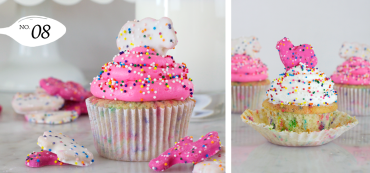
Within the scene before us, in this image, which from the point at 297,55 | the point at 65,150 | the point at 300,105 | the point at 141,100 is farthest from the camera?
the point at 297,55

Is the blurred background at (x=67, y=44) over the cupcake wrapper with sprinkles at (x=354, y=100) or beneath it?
over

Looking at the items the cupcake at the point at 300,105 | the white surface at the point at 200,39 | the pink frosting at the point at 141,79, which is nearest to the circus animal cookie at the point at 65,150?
the pink frosting at the point at 141,79

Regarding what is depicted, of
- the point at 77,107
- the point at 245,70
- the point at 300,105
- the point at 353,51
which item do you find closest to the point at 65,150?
the point at 300,105

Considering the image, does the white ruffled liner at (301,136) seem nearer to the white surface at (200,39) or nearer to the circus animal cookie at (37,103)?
the white surface at (200,39)

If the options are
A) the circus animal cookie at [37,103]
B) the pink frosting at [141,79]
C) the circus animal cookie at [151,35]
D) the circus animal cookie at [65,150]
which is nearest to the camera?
the circus animal cookie at [65,150]

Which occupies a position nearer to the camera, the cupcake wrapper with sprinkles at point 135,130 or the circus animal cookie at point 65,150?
the circus animal cookie at point 65,150

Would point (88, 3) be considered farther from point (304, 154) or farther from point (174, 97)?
point (304, 154)

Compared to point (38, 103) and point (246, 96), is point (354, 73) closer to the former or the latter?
point (246, 96)
